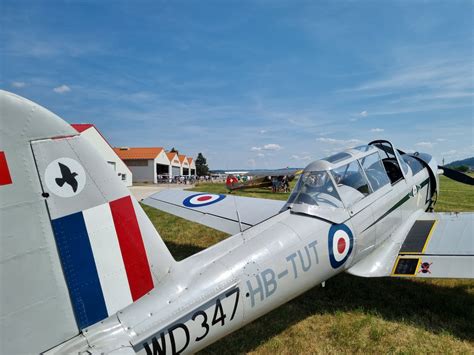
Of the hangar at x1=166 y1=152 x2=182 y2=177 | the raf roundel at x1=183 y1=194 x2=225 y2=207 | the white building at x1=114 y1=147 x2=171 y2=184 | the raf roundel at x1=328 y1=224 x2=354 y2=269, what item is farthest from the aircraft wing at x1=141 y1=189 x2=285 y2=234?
the hangar at x1=166 y1=152 x2=182 y2=177

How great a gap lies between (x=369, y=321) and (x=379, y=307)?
561 mm

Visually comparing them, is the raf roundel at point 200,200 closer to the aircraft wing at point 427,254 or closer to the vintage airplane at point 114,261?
the vintage airplane at point 114,261

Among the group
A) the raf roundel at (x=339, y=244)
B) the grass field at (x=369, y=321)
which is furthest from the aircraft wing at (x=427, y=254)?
the grass field at (x=369, y=321)

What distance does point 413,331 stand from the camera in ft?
12.6

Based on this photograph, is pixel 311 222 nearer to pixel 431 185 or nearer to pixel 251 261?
pixel 251 261

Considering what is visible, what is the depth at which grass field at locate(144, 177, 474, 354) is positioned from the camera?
354cm

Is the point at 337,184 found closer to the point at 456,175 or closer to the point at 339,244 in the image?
the point at 339,244

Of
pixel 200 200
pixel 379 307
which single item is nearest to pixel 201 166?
pixel 200 200

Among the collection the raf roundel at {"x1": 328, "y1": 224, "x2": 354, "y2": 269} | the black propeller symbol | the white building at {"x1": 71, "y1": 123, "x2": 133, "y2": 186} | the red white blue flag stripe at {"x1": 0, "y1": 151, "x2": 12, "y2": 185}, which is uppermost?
the white building at {"x1": 71, "y1": 123, "x2": 133, "y2": 186}

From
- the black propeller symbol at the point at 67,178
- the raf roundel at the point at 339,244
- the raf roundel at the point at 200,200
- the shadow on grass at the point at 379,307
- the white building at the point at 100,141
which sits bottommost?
the shadow on grass at the point at 379,307

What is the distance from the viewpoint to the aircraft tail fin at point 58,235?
1850 millimetres

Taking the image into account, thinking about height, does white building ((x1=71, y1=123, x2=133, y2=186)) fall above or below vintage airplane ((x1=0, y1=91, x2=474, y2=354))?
above

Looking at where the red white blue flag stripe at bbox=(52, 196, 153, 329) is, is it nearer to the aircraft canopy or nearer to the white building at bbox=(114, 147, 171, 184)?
the aircraft canopy

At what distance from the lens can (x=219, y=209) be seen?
688 centimetres
